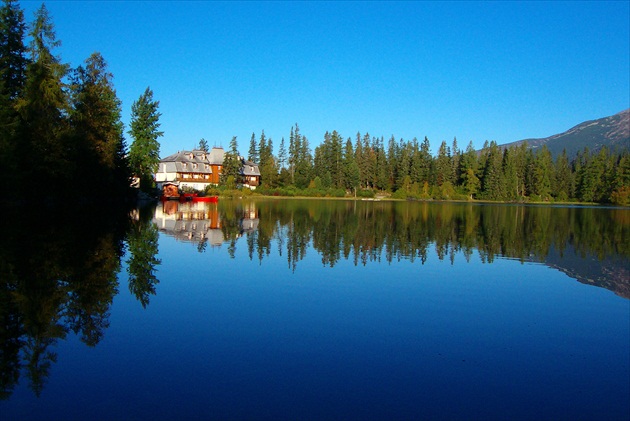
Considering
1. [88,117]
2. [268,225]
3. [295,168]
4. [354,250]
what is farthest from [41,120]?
[295,168]

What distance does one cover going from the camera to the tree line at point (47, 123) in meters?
31.8

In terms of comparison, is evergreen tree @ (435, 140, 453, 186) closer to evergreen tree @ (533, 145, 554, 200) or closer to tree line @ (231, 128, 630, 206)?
tree line @ (231, 128, 630, 206)

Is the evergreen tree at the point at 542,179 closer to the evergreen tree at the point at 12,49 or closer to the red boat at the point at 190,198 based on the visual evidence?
the red boat at the point at 190,198

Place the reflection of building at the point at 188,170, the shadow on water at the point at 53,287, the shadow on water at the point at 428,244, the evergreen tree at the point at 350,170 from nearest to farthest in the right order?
the shadow on water at the point at 53,287 < the shadow on water at the point at 428,244 < the reflection of building at the point at 188,170 < the evergreen tree at the point at 350,170

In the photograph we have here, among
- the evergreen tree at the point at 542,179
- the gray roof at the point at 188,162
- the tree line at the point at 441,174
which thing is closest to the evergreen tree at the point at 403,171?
the tree line at the point at 441,174

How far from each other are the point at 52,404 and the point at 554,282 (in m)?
13.8

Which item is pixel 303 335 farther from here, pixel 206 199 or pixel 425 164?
pixel 425 164

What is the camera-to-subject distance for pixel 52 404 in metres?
5.79

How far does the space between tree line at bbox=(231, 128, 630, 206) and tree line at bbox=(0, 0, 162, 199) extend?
178ft

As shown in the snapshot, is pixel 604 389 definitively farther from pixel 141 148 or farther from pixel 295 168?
pixel 295 168

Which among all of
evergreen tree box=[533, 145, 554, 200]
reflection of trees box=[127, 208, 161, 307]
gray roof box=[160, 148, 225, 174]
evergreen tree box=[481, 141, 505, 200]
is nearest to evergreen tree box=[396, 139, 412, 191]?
evergreen tree box=[481, 141, 505, 200]

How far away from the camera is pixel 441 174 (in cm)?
10688

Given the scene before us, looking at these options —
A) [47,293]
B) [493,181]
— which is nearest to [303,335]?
[47,293]

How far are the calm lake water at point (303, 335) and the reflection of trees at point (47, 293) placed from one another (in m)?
0.05
